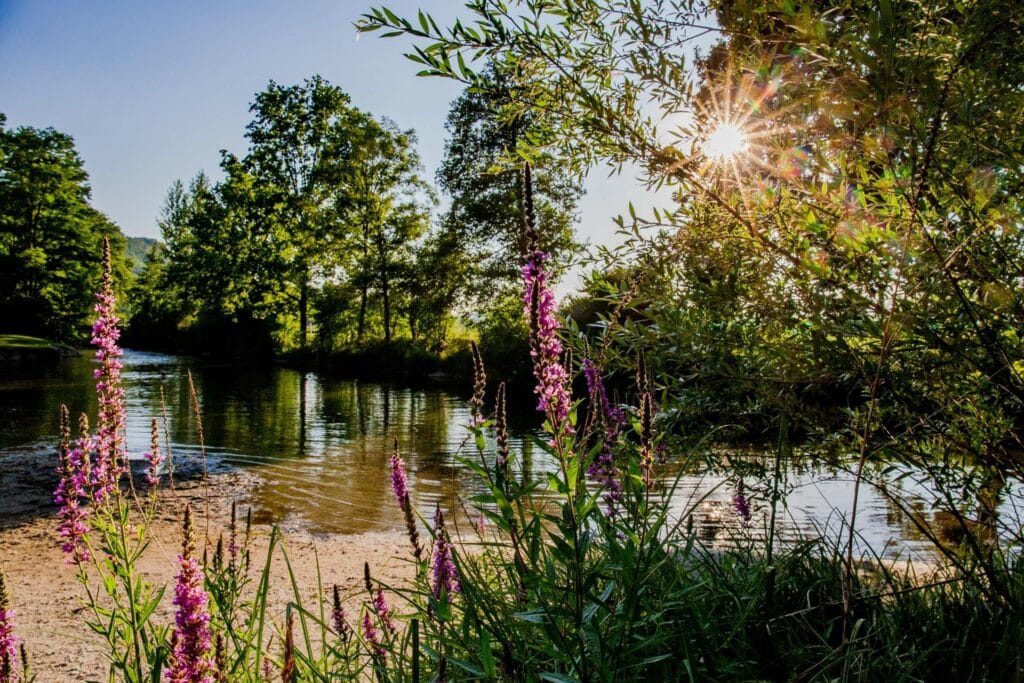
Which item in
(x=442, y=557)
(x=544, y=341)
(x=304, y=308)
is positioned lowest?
(x=442, y=557)

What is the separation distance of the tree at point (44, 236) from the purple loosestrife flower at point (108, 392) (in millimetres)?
51247

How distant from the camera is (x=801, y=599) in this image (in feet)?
10.1

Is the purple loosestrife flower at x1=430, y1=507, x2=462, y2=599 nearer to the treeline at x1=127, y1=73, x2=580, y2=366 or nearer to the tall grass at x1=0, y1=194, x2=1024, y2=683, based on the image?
the tall grass at x1=0, y1=194, x2=1024, y2=683

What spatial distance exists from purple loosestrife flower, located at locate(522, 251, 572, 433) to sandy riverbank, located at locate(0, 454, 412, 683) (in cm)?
374

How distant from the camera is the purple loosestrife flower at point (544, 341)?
170 cm

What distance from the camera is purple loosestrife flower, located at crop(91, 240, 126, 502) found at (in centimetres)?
315

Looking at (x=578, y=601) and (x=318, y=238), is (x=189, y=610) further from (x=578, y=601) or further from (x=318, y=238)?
(x=318, y=238)

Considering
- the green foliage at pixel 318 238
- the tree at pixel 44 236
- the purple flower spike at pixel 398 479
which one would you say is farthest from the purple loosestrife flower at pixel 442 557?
the tree at pixel 44 236

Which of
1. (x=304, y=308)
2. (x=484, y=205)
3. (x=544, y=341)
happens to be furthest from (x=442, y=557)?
(x=304, y=308)

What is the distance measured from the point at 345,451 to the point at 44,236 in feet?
139

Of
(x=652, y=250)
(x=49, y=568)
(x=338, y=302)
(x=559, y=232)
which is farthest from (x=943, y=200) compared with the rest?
(x=338, y=302)

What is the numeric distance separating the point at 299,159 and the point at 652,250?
4187 cm

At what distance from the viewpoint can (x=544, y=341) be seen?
1720 mm

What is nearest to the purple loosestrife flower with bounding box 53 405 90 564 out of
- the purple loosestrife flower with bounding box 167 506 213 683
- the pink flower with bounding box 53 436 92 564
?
the pink flower with bounding box 53 436 92 564
